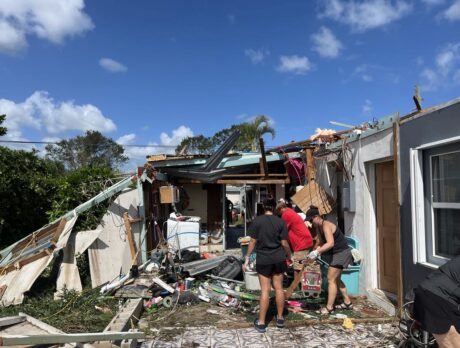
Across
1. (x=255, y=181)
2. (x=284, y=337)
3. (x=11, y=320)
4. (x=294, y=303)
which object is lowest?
(x=284, y=337)

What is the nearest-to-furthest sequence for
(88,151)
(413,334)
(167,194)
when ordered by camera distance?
1. (413,334)
2. (167,194)
3. (88,151)

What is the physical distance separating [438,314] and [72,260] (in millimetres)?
6783

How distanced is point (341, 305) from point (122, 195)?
5596 mm

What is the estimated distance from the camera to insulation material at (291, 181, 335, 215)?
813 centimetres

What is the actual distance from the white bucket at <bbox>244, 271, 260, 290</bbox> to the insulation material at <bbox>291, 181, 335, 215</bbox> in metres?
1.79

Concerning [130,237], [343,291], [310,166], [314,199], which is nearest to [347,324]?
[343,291]

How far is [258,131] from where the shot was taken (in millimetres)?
22797

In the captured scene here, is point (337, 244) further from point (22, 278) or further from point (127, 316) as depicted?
point (22, 278)

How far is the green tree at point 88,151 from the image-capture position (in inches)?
1660

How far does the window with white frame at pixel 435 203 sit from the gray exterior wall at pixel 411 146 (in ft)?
0.51

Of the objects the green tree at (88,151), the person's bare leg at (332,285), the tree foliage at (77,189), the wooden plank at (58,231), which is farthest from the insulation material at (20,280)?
the green tree at (88,151)

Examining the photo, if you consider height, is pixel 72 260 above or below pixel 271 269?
below

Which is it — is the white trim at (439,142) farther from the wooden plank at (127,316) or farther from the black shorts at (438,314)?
the wooden plank at (127,316)

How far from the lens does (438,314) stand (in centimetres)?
295
